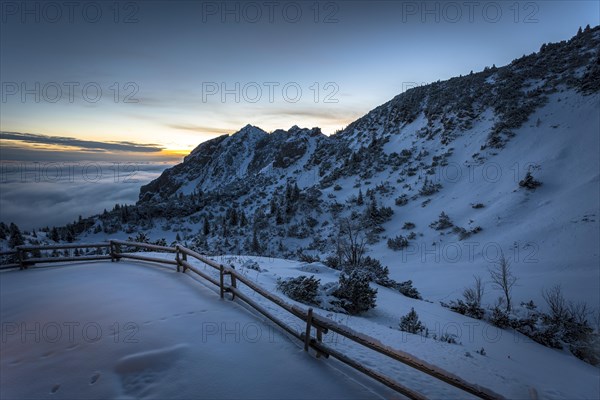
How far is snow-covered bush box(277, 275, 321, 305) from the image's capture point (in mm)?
10547

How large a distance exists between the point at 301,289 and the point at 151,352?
660cm

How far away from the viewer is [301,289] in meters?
10.6

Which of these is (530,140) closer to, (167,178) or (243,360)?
(243,360)

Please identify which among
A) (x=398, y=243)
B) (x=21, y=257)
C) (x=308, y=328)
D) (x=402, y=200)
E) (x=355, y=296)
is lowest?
(x=355, y=296)

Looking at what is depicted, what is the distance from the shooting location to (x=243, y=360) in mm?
4547

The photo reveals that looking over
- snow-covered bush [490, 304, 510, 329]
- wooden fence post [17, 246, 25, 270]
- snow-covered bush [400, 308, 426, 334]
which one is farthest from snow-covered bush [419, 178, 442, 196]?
wooden fence post [17, 246, 25, 270]

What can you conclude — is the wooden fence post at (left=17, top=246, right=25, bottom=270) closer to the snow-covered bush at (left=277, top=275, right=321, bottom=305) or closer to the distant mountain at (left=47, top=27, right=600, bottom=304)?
the snow-covered bush at (left=277, top=275, right=321, bottom=305)

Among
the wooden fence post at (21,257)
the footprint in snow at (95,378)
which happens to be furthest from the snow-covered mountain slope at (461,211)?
the wooden fence post at (21,257)

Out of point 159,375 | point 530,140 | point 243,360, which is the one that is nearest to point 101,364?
point 159,375

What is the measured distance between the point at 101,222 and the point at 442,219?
4208cm

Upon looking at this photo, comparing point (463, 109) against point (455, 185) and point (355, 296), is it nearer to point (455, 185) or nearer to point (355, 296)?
point (455, 185)

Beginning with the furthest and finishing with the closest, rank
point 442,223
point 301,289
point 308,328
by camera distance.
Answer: point 442,223 < point 301,289 < point 308,328

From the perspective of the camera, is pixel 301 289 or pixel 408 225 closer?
pixel 301 289

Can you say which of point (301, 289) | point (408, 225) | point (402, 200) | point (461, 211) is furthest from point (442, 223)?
point (301, 289)
